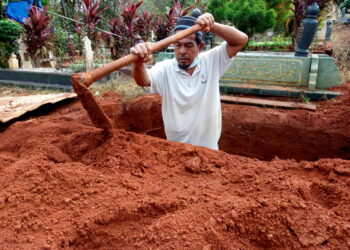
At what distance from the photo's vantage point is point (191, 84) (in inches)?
89.5

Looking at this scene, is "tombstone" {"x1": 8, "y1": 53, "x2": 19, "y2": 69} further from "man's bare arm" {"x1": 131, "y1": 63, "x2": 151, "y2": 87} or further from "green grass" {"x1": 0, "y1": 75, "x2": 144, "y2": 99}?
"man's bare arm" {"x1": 131, "y1": 63, "x2": 151, "y2": 87}

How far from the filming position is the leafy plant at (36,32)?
574 cm

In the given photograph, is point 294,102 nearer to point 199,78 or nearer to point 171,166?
point 199,78

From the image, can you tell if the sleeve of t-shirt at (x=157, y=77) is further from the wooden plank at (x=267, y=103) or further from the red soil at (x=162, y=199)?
the wooden plank at (x=267, y=103)

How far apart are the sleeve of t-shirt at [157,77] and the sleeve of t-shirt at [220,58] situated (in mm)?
429

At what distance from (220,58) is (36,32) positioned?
213 inches

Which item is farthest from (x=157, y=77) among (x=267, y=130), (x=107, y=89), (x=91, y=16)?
(x=91, y=16)

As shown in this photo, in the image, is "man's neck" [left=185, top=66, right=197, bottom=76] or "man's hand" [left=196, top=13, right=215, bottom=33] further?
"man's neck" [left=185, top=66, right=197, bottom=76]

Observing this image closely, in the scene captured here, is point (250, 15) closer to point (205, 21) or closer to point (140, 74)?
point (205, 21)

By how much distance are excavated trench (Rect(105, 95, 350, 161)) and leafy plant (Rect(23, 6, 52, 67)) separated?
3.57m

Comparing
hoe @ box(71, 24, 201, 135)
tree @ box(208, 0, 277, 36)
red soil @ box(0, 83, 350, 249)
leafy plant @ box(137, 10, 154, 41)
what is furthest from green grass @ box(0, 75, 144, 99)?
tree @ box(208, 0, 277, 36)

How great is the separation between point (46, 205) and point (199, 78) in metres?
1.65

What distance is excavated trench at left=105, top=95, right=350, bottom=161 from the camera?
137 inches

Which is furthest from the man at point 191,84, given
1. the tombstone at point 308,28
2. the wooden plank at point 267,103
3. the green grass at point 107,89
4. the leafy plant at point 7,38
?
the leafy plant at point 7,38
